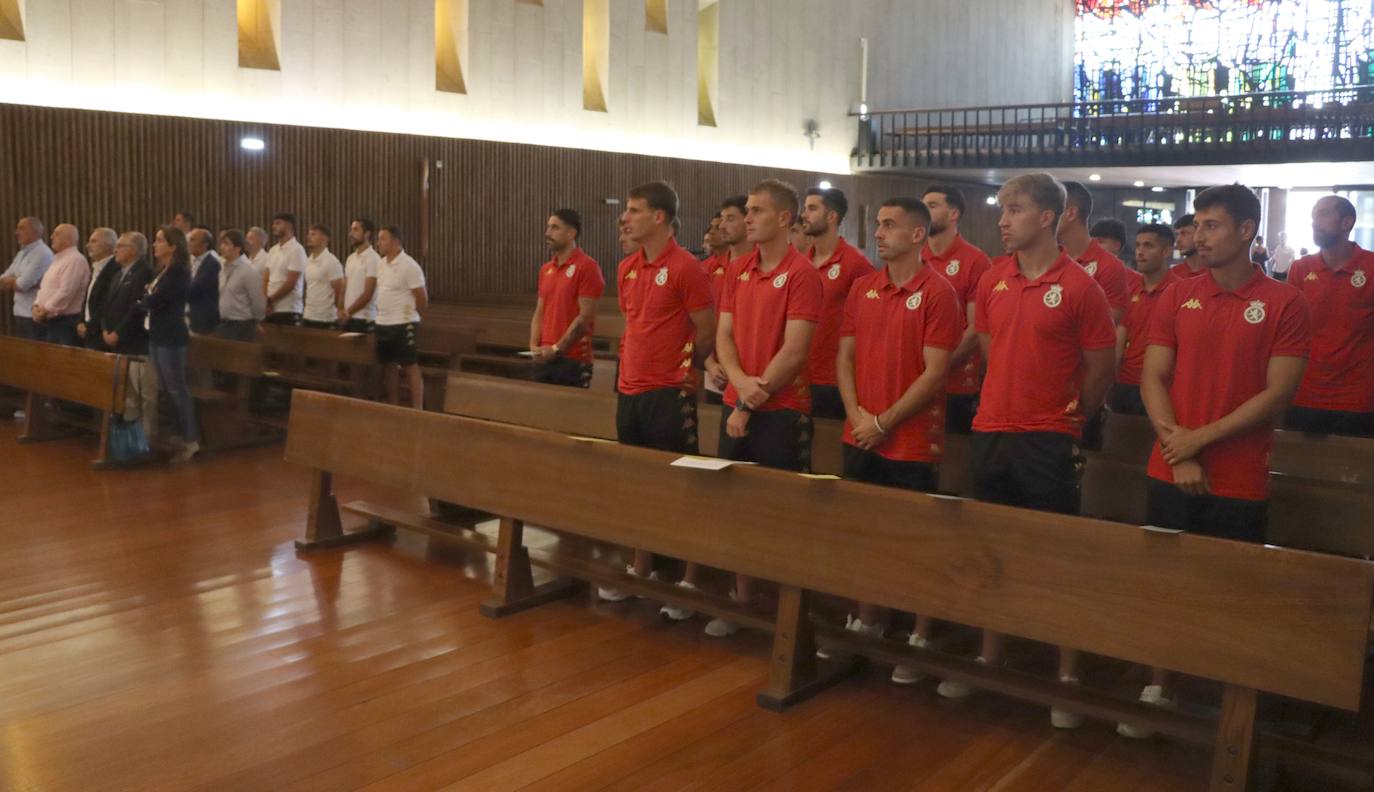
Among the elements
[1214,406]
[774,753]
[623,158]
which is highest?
[623,158]

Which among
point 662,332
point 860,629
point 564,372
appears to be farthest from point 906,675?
point 564,372

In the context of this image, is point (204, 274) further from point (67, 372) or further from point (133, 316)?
point (67, 372)

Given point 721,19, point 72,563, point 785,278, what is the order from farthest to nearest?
point 721,19 → point 72,563 → point 785,278

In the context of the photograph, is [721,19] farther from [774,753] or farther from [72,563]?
[774,753]

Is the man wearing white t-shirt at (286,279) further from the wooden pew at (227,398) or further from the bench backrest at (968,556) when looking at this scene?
the bench backrest at (968,556)

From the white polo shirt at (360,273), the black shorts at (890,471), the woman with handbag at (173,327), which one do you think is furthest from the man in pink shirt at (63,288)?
the black shorts at (890,471)

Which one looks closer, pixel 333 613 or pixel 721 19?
pixel 333 613

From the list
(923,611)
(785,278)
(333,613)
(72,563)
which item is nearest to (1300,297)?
(923,611)

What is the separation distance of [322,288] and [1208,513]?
7.01 metres

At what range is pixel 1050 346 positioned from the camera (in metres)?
3.05

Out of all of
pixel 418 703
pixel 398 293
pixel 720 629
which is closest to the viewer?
pixel 418 703

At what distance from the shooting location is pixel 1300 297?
284 cm

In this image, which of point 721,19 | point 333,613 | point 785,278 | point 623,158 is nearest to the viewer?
point 785,278

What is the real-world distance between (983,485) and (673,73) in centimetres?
1242
